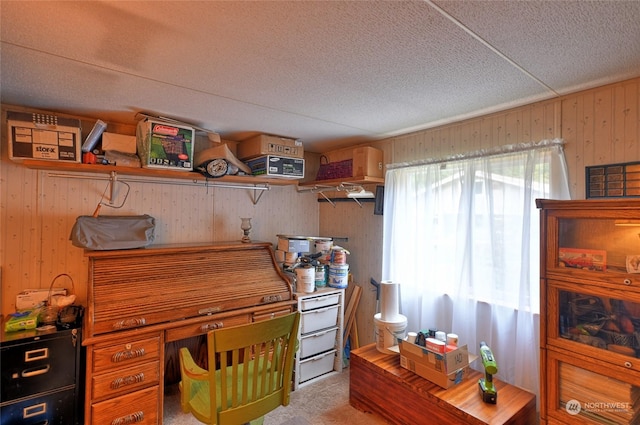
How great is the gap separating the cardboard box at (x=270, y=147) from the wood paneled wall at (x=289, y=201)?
18.9 inches

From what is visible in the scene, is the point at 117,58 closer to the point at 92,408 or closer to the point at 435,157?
the point at 92,408

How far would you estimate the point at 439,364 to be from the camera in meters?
1.99

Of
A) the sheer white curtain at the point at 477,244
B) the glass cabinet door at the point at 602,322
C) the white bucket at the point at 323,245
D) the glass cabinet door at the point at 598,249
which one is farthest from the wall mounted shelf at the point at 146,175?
the glass cabinet door at the point at 602,322

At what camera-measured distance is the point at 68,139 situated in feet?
6.72

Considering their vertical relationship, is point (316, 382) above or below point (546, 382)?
below

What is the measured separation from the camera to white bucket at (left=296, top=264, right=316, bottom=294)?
111 inches

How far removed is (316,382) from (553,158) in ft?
8.47

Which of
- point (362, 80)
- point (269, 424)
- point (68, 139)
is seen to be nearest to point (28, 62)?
point (68, 139)

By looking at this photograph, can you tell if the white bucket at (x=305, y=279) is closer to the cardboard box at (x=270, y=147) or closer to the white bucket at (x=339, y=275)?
the white bucket at (x=339, y=275)

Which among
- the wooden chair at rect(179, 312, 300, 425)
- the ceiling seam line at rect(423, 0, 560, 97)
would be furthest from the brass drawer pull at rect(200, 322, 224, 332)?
the ceiling seam line at rect(423, 0, 560, 97)

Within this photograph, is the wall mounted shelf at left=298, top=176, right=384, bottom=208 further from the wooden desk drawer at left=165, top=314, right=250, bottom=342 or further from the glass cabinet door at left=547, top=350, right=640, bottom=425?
the glass cabinet door at left=547, top=350, right=640, bottom=425

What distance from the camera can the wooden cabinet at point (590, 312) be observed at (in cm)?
139

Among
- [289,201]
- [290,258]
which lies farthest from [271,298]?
[289,201]

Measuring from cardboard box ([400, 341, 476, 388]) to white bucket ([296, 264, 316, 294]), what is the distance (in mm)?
991
